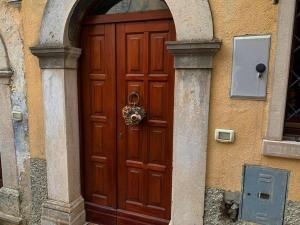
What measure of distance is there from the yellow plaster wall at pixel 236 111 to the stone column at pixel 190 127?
0.09 metres

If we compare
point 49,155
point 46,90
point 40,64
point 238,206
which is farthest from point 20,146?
point 238,206

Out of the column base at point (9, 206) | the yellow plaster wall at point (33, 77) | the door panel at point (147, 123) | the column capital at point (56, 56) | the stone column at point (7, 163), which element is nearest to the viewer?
the door panel at point (147, 123)

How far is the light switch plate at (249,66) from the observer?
7.36 feet

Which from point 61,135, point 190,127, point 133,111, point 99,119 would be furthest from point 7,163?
point 190,127

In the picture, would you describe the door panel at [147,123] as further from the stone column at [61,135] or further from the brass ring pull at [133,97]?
the stone column at [61,135]

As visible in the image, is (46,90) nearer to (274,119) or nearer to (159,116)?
(159,116)

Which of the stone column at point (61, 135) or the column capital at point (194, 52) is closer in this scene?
the column capital at point (194, 52)

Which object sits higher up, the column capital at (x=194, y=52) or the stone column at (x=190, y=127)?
the column capital at (x=194, y=52)

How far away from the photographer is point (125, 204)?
3344 millimetres

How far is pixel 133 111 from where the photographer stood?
2.96 meters

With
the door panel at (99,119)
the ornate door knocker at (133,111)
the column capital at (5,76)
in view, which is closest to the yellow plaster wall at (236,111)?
the ornate door knocker at (133,111)

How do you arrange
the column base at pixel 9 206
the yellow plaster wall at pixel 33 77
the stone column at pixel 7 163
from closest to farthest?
the yellow plaster wall at pixel 33 77 → the stone column at pixel 7 163 → the column base at pixel 9 206

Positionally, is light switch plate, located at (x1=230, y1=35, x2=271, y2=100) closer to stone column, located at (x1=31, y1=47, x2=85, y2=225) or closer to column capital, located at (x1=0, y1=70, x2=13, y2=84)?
stone column, located at (x1=31, y1=47, x2=85, y2=225)

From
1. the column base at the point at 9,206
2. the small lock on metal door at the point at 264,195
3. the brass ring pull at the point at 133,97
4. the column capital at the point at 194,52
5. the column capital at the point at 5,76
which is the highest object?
the column capital at the point at 194,52
